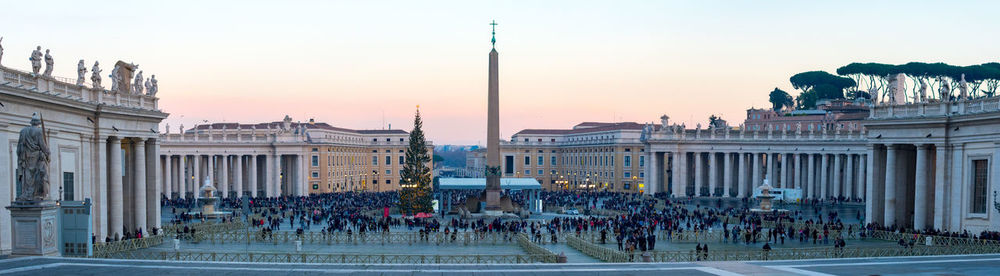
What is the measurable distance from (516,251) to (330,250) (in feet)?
28.1

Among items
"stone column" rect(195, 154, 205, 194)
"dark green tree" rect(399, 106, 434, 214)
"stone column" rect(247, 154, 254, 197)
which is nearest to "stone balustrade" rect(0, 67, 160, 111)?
"dark green tree" rect(399, 106, 434, 214)

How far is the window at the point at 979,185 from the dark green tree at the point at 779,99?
373ft

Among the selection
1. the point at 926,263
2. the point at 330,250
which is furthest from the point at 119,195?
the point at 926,263

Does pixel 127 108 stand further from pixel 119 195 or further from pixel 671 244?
pixel 671 244

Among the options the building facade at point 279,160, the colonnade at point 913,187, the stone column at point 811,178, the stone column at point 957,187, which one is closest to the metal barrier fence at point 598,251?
the colonnade at point 913,187

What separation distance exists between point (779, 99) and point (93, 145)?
133m

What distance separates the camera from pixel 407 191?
213 feet

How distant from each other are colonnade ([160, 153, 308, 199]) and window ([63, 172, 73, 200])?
52.3 m

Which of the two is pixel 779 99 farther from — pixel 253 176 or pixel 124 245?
pixel 124 245

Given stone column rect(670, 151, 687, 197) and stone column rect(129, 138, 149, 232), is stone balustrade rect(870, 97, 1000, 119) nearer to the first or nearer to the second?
stone column rect(129, 138, 149, 232)

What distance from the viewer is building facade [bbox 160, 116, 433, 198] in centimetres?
9081

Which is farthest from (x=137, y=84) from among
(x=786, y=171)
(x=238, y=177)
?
(x=786, y=171)

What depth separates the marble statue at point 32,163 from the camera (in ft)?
66.5

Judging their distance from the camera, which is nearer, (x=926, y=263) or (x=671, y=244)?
(x=926, y=263)
